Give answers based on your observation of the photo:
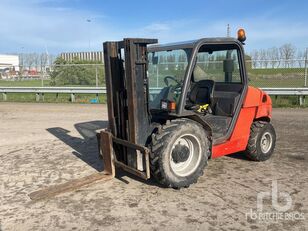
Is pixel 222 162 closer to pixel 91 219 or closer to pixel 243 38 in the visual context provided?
pixel 243 38

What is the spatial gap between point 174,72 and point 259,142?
2074mm

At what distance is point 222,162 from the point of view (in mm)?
6121

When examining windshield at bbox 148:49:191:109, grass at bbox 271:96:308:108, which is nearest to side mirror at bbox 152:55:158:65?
windshield at bbox 148:49:191:109

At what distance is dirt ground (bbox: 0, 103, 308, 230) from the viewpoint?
387cm

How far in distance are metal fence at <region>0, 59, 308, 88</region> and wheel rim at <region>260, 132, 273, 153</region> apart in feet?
5.94

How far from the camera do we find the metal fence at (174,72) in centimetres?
1518

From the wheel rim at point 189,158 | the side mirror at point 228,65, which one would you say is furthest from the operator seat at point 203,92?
the wheel rim at point 189,158

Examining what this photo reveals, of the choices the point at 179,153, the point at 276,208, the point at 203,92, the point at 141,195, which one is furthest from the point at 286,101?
the point at 141,195

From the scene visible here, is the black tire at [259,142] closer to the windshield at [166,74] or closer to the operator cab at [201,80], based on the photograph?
the operator cab at [201,80]

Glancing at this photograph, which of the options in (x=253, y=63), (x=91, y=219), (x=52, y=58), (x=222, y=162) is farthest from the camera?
(x=52, y=58)

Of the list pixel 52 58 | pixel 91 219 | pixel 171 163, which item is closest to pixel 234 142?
pixel 171 163

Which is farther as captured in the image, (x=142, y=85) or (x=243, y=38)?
(x=243, y=38)

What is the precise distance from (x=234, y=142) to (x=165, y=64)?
5.62 ft

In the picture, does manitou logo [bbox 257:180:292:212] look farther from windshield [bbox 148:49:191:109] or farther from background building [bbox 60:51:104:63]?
background building [bbox 60:51:104:63]
